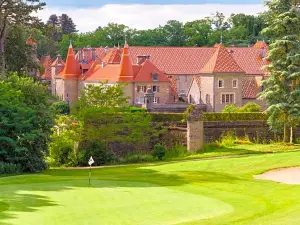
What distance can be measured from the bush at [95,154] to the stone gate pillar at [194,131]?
17.5ft

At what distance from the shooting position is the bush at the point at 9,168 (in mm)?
37219

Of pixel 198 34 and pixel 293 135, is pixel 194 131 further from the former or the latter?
pixel 198 34

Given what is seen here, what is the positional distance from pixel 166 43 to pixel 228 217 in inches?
4554

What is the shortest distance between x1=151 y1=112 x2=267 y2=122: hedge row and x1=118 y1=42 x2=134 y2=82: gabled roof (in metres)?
23.6

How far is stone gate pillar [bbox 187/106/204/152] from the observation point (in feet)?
159

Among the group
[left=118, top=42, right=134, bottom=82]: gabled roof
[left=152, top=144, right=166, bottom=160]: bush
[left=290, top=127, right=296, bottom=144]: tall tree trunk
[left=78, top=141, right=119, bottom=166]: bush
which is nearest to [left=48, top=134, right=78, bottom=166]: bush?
[left=78, top=141, right=119, bottom=166]: bush

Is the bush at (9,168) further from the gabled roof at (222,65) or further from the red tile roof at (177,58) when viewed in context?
the red tile roof at (177,58)

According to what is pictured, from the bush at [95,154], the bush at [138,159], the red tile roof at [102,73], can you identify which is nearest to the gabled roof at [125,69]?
the red tile roof at [102,73]

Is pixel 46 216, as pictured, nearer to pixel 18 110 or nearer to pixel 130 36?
pixel 18 110

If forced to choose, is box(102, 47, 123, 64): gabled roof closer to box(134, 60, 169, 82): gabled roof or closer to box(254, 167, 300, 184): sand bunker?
box(134, 60, 169, 82): gabled roof

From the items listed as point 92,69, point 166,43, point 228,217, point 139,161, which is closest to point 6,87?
point 139,161

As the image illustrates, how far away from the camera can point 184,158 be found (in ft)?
150

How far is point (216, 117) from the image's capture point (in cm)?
5141

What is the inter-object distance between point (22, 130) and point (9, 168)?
2.85 meters
